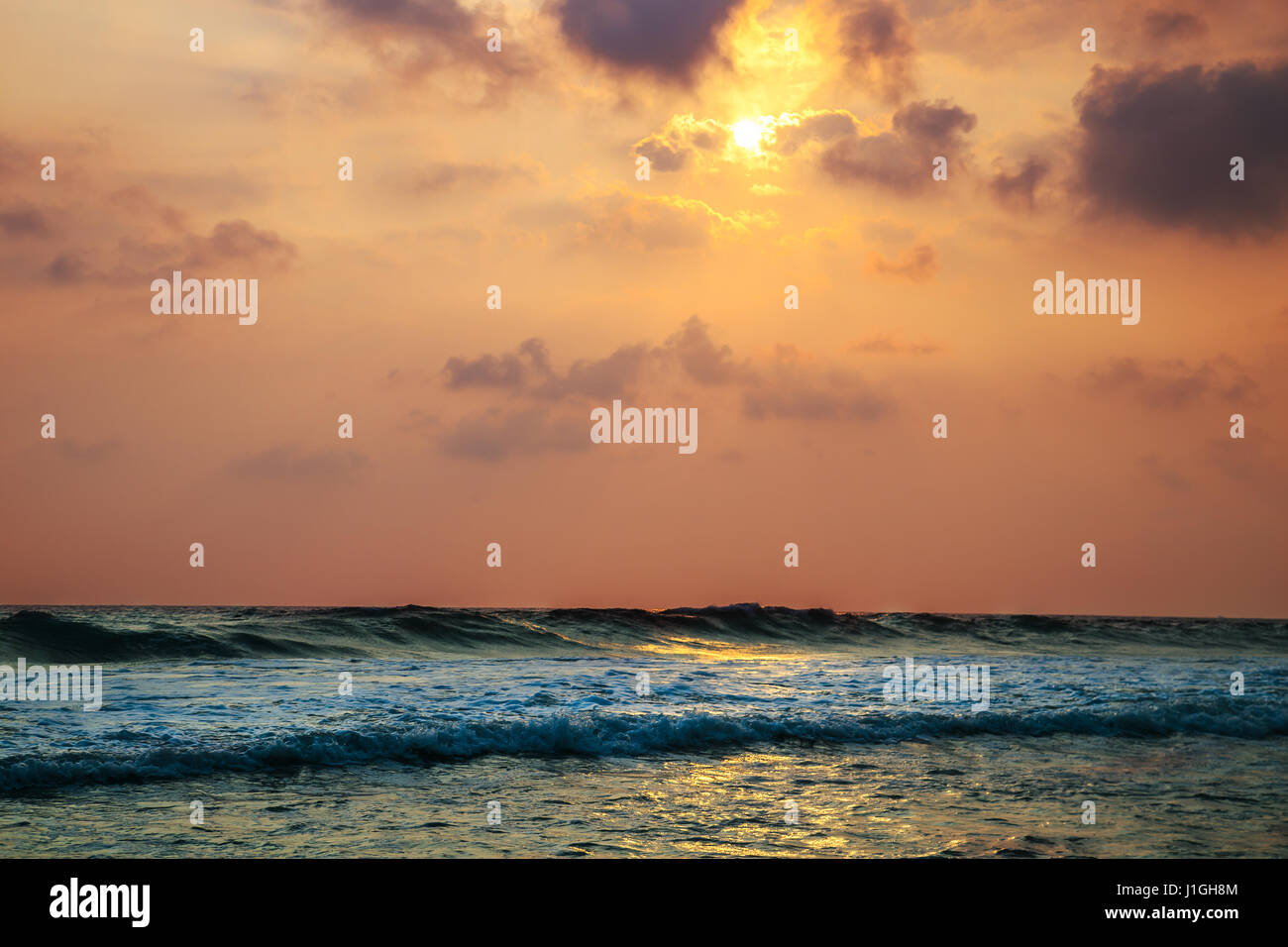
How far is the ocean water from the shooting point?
908 cm

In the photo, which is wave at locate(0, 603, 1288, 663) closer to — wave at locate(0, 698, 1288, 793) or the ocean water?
the ocean water

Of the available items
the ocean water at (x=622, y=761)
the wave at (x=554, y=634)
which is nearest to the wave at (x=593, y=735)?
the ocean water at (x=622, y=761)

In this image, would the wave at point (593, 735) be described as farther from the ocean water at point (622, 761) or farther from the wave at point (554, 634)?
the wave at point (554, 634)

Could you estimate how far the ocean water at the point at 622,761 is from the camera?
29.8ft

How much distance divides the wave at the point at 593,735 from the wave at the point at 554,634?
48.8ft

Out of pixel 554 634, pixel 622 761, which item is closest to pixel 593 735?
pixel 622 761

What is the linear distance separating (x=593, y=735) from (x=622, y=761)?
111 centimetres

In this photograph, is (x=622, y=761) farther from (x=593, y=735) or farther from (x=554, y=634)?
(x=554, y=634)

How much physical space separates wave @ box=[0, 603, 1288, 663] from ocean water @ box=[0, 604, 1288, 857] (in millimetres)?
864

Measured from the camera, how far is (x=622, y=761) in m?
13.4
